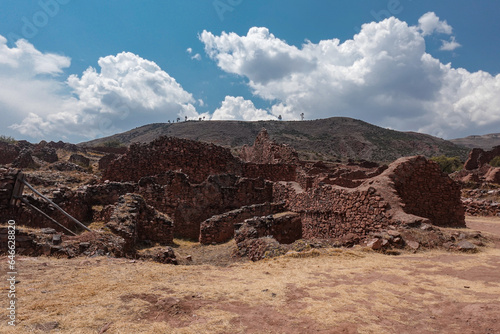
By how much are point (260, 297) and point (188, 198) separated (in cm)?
1105

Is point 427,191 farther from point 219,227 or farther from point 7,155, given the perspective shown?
point 7,155

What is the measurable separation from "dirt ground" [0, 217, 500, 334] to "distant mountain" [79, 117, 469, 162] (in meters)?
70.5

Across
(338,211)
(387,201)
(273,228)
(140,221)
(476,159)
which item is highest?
(476,159)

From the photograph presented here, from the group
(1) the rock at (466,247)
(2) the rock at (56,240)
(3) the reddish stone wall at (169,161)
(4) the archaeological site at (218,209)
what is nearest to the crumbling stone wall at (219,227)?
(4) the archaeological site at (218,209)

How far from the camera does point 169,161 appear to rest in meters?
18.5

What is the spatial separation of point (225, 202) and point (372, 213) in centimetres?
821

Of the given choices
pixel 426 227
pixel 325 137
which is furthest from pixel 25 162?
pixel 325 137

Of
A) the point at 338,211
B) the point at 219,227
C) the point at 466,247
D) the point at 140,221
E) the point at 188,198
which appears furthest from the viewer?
the point at 188,198

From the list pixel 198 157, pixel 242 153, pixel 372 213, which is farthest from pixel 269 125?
pixel 372 213

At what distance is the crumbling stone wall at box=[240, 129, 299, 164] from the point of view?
2419 centimetres

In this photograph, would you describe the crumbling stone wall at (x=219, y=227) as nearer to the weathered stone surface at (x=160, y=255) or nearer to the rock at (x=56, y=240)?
the weathered stone surface at (x=160, y=255)

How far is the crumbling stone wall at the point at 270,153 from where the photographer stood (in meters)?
24.2

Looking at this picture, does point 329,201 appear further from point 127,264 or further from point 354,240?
point 127,264

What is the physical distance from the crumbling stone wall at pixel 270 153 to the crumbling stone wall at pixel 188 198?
8576 millimetres
